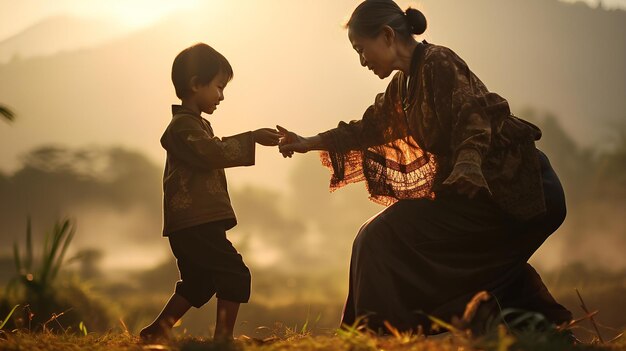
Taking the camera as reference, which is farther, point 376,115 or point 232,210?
point 376,115

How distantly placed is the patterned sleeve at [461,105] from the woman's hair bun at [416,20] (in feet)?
0.87

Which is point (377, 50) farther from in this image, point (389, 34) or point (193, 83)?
point (193, 83)

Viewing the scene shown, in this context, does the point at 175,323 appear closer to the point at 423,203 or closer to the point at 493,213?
the point at 423,203

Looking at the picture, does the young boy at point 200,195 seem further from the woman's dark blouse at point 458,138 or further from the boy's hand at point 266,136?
the woman's dark blouse at point 458,138

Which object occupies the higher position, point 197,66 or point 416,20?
point 416,20

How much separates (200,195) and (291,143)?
777 millimetres

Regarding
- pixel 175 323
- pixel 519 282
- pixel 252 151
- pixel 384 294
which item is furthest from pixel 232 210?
pixel 519 282

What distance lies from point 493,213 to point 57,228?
4.05 metres

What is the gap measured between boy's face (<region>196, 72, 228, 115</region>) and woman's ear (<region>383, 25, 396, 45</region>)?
1006mm

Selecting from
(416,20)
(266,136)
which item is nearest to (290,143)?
(266,136)

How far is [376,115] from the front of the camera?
503 centimetres

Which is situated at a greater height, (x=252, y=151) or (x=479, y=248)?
(x=252, y=151)

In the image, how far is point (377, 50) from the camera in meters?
4.45

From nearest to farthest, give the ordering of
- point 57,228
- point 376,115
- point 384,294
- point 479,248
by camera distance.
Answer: point 384,294
point 479,248
point 376,115
point 57,228
